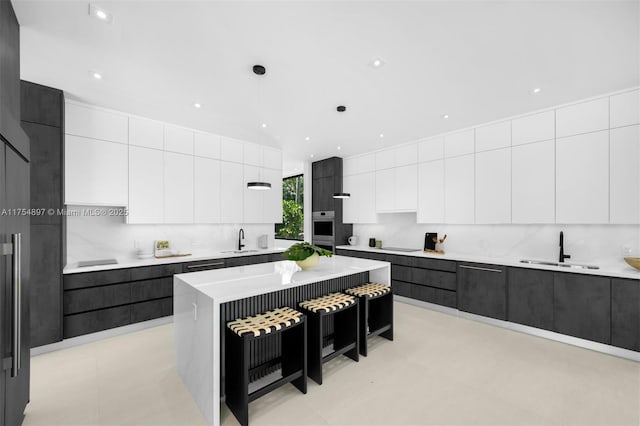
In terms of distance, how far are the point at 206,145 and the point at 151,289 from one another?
2.32 meters

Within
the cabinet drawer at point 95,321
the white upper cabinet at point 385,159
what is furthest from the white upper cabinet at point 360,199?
the cabinet drawer at point 95,321

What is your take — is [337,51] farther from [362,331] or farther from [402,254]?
[402,254]

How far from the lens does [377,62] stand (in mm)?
2381

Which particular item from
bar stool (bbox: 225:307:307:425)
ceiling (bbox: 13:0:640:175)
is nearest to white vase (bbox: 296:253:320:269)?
bar stool (bbox: 225:307:307:425)

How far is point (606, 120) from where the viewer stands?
3043mm

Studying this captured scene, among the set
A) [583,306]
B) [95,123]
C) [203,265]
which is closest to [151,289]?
[203,265]

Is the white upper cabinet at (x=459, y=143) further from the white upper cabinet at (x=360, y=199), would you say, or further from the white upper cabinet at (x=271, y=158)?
the white upper cabinet at (x=271, y=158)

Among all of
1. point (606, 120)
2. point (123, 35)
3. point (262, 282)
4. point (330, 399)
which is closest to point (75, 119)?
point (123, 35)

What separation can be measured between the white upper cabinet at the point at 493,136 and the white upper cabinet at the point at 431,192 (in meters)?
0.62

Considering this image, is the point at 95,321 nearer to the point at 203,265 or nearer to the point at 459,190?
the point at 203,265

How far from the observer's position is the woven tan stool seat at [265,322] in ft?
6.11

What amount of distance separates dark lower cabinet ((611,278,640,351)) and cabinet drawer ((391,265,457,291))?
1579 mm

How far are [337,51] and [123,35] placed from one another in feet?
5.42

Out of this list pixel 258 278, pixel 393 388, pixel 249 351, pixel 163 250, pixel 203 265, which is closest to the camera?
pixel 249 351
